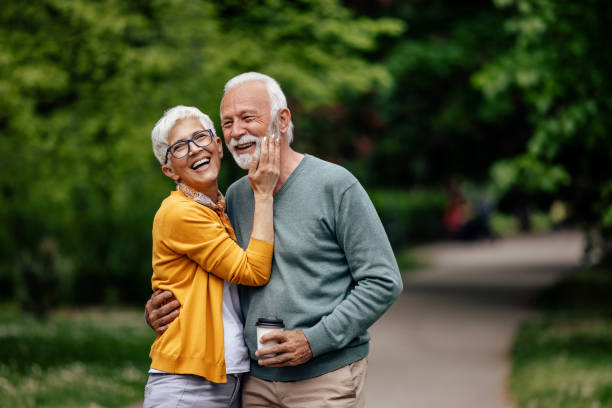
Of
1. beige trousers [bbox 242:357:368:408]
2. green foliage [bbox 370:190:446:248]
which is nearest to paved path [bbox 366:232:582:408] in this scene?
green foliage [bbox 370:190:446:248]

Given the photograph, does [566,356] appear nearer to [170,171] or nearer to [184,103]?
[184,103]

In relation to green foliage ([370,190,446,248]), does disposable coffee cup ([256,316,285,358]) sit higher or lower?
higher

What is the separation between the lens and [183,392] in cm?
289

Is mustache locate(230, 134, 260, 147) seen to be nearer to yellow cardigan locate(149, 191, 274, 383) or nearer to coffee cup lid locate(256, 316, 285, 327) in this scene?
yellow cardigan locate(149, 191, 274, 383)

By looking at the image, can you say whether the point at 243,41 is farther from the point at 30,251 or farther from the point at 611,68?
the point at 30,251

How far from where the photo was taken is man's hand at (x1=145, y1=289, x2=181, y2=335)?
291 centimetres

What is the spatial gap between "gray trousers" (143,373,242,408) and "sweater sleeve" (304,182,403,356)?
396mm

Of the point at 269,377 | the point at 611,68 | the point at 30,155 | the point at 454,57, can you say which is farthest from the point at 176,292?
the point at 454,57

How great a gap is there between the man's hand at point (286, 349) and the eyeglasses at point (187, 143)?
70 cm

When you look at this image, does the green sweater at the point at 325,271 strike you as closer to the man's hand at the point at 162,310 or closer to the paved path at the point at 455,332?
the man's hand at the point at 162,310

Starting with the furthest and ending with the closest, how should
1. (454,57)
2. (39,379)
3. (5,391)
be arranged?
→ (454,57) → (39,379) → (5,391)

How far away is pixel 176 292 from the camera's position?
293cm

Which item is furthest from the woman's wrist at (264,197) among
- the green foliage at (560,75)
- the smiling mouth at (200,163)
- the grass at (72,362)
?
the green foliage at (560,75)

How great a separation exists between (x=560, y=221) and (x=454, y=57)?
3.05 metres
